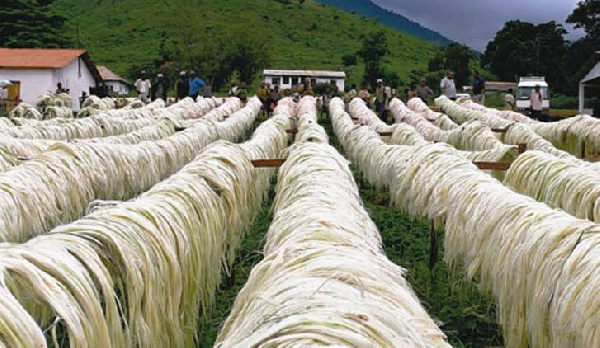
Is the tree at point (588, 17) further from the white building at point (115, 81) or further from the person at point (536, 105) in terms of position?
the person at point (536, 105)

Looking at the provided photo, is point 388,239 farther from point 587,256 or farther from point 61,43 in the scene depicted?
point 61,43

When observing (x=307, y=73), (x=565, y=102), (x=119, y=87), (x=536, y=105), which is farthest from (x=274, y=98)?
(x=307, y=73)

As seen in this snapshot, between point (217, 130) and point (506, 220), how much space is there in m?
11.0

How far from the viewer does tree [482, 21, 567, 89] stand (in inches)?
2875

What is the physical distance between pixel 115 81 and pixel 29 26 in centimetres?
1890

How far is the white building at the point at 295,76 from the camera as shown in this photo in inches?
3142

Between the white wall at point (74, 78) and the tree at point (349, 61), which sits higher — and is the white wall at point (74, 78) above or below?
below

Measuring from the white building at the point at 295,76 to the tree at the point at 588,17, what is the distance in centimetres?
2341

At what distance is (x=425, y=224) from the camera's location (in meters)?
10.4

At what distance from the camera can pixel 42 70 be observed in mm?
40750

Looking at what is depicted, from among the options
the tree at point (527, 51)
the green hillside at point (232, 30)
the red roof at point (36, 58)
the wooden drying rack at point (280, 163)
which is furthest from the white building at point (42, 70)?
the tree at point (527, 51)

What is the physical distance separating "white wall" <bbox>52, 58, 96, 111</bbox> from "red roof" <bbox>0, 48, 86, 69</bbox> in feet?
1.62

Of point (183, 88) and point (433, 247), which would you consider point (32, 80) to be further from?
point (433, 247)

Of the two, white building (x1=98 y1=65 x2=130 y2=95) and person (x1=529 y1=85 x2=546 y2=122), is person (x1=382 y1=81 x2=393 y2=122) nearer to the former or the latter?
person (x1=529 y1=85 x2=546 y2=122)
